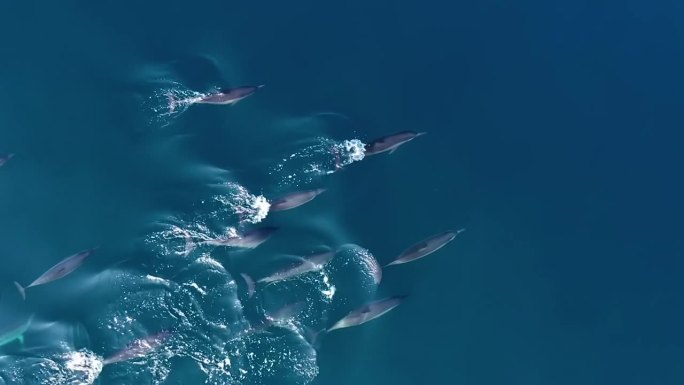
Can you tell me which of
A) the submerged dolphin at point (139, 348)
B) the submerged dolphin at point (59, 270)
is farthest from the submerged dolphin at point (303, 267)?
the submerged dolphin at point (59, 270)

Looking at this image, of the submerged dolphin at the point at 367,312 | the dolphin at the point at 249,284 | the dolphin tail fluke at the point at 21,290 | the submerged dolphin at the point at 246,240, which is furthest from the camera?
the submerged dolphin at the point at 246,240

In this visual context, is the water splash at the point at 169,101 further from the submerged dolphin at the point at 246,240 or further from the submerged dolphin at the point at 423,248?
the submerged dolphin at the point at 423,248

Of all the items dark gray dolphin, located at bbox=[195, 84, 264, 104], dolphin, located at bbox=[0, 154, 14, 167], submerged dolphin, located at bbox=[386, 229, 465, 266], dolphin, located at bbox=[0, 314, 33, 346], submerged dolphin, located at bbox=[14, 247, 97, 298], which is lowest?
submerged dolphin, located at bbox=[386, 229, 465, 266]

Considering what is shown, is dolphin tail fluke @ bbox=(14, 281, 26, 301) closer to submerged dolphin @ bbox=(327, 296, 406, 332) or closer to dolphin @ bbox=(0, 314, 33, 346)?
dolphin @ bbox=(0, 314, 33, 346)

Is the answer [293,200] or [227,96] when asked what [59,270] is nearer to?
[293,200]

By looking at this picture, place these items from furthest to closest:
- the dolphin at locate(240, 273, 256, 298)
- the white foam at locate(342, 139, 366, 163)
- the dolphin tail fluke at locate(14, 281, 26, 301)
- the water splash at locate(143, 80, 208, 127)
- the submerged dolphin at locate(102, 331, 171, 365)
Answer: the white foam at locate(342, 139, 366, 163), the water splash at locate(143, 80, 208, 127), the dolphin at locate(240, 273, 256, 298), the dolphin tail fluke at locate(14, 281, 26, 301), the submerged dolphin at locate(102, 331, 171, 365)

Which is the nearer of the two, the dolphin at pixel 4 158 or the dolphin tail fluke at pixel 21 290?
the dolphin tail fluke at pixel 21 290

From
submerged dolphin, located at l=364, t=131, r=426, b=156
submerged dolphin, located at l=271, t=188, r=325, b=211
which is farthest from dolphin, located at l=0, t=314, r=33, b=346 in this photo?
submerged dolphin, located at l=364, t=131, r=426, b=156

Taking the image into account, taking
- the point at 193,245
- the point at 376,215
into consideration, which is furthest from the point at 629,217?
the point at 193,245
